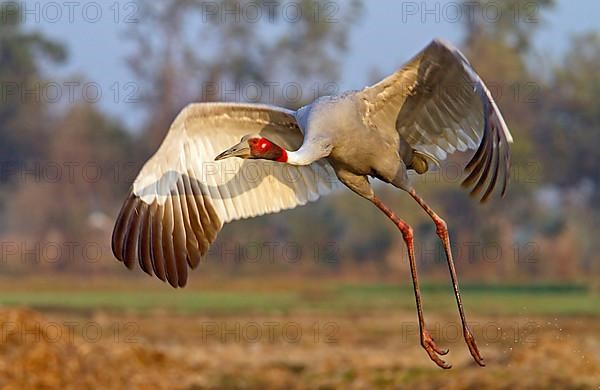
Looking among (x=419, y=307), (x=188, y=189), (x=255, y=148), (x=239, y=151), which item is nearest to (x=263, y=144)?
(x=255, y=148)

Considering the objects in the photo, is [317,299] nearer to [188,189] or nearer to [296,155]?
[188,189]

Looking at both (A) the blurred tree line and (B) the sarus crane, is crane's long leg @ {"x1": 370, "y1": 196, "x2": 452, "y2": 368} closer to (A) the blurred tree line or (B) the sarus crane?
(B) the sarus crane

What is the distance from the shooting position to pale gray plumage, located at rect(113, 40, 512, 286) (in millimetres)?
10438

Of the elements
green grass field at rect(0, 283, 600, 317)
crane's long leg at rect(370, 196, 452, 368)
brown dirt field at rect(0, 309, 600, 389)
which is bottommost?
green grass field at rect(0, 283, 600, 317)

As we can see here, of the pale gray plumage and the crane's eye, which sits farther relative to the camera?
the pale gray plumage

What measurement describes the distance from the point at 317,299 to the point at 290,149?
25.2 metres

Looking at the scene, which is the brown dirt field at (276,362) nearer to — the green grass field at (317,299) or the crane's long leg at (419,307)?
the crane's long leg at (419,307)

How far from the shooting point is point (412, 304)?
32.9 meters

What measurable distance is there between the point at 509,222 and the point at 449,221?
96.0 inches

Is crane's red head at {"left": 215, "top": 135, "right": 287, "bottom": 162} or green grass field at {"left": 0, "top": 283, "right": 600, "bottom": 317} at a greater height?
crane's red head at {"left": 215, "top": 135, "right": 287, "bottom": 162}

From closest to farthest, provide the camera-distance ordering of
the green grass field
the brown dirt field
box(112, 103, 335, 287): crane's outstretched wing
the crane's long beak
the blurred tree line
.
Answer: the crane's long beak < box(112, 103, 335, 287): crane's outstretched wing < the brown dirt field < the green grass field < the blurred tree line

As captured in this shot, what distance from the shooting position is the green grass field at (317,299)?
31.7m

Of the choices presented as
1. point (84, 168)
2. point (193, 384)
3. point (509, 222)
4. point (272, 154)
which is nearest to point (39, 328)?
point (193, 384)

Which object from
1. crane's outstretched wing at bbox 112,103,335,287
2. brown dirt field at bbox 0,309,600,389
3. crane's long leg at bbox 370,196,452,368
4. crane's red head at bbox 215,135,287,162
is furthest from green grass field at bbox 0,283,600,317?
crane's red head at bbox 215,135,287,162
